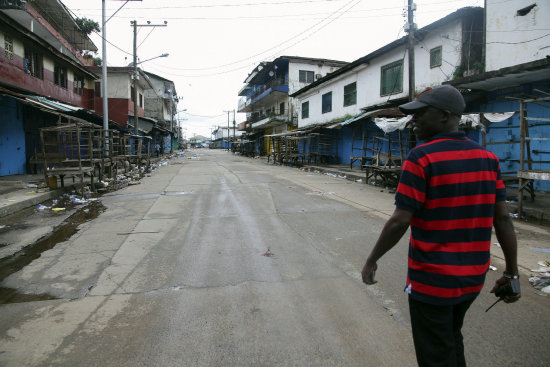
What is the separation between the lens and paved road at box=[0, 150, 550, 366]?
2609 mm

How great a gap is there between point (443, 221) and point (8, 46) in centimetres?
1859

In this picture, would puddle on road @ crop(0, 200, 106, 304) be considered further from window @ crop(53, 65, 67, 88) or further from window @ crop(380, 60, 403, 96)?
window @ crop(380, 60, 403, 96)

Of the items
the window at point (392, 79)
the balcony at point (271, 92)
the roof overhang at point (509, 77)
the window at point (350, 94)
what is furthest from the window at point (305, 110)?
the roof overhang at point (509, 77)

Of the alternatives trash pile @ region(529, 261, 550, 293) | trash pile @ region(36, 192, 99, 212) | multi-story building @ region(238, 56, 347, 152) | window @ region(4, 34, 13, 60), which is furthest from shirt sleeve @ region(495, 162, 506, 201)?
multi-story building @ region(238, 56, 347, 152)

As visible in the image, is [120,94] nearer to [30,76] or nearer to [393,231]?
[30,76]

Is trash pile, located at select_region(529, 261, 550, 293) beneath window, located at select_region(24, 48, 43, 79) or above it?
beneath

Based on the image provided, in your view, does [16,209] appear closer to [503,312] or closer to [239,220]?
[239,220]

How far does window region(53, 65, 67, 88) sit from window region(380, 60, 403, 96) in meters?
17.8

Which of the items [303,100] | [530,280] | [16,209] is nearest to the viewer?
[530,280]

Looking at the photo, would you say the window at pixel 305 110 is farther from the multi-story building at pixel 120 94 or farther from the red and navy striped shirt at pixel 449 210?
the red and navy striped shirt at pixel 449 210

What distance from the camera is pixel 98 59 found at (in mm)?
32969

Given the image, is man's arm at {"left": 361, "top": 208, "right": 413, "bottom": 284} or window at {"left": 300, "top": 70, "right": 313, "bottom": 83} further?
window at {"left": 300, "top": 70, "right": 313, "bottom": 83}

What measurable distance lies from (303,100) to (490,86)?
2222 centimetres

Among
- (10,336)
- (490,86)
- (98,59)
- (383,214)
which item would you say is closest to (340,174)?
(490,86)
